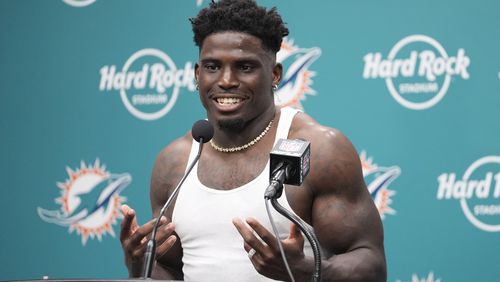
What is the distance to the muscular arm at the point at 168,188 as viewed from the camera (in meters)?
2.70

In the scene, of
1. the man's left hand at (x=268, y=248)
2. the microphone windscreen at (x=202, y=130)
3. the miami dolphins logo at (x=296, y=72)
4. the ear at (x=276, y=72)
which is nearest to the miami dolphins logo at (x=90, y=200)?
the miami dolphins logo at (x=296, y=72)

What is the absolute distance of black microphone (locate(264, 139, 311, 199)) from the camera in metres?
1.77

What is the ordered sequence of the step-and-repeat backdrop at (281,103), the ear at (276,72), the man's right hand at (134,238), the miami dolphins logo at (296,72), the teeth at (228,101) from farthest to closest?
1. the miami dolphins logo at (296,72)
2. the step-and-repeat backdrop at (281,103)
3. the ear at (276,72)
4. the teeth at (228,101)
5. the man's right hand at (134,238)

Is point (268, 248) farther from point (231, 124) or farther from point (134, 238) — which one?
point (231, 124)

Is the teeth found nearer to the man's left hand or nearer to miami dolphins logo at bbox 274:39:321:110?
the man's left hand

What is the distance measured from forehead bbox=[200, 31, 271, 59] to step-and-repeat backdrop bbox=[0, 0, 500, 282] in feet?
2.90

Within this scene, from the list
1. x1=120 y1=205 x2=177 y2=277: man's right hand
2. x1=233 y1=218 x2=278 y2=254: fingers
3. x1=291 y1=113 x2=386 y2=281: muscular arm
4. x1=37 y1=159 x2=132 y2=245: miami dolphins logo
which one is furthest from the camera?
x1=37 y1=159 x2=132 y2=245: miami dolphins logo

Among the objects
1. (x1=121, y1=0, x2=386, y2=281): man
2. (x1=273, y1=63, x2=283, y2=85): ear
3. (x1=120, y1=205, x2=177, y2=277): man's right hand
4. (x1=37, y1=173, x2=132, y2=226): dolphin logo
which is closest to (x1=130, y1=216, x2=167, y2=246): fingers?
(x1=120, y1=205, x2=177, y2=277): man's right hand

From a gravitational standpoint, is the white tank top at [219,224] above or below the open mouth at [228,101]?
below

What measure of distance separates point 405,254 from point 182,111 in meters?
1.03

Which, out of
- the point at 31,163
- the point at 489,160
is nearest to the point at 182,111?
the point at 31,163

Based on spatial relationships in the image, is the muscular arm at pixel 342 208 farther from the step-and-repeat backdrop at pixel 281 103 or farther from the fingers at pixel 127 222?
the step-and-repeat backdrop at pixel 281 103

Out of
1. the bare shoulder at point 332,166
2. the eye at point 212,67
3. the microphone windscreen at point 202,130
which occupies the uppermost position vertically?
the eye at point 212,67

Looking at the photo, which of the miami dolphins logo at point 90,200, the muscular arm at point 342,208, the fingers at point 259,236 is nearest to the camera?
the fingers at point 259,236
